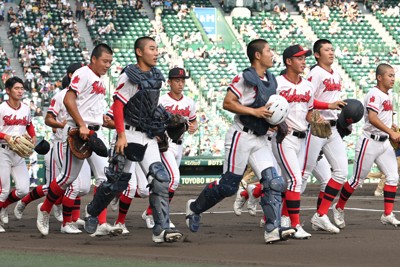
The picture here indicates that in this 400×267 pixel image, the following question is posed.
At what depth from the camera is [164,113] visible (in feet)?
37.5

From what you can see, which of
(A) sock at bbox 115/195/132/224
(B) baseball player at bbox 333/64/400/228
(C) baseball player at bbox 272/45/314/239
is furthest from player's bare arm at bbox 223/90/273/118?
(B) baseball player at bbox 333/64/400/228

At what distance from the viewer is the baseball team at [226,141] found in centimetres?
1116

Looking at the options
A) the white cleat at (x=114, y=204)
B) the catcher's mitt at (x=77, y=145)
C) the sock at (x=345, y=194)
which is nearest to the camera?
the catcher's mitt at (x=77, y=145)

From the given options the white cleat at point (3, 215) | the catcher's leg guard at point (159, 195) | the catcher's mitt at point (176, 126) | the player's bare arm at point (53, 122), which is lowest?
the white cleat at point (3, 215)

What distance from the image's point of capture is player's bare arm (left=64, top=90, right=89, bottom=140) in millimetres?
11750

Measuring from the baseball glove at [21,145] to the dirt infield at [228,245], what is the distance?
1.03 meters

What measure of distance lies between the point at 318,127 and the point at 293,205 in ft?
3.47

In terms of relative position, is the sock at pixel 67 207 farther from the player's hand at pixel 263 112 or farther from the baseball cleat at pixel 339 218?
the baseball cleat at pixel 339 218

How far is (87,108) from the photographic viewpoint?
12.4 m

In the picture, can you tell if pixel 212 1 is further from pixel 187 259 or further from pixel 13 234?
pixel 187 259

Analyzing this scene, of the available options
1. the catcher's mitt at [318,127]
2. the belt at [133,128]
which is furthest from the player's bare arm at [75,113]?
the catcher's mitt at [318,127]

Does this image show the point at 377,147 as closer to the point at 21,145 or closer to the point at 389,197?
the point at 389,197

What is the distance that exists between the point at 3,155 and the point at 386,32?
104ft

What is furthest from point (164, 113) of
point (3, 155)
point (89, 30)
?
point (89, 30)
